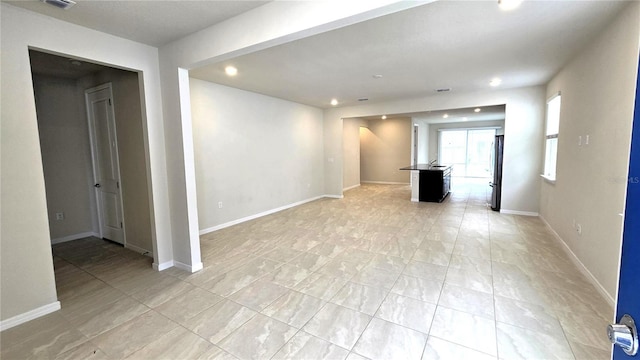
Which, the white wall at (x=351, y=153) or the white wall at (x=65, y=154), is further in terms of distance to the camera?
the white wall at (x=351, y=153)

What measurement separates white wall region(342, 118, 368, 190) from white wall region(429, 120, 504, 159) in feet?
16.1

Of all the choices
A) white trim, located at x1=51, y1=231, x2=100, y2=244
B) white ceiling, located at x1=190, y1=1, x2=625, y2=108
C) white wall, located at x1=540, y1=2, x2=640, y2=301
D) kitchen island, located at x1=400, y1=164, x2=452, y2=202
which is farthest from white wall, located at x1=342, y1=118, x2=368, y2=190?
white trim, located at x1=51, y1=231, x2=100, y2=244

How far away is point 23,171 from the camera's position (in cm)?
234

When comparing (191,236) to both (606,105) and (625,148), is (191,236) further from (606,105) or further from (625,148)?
(606,105)

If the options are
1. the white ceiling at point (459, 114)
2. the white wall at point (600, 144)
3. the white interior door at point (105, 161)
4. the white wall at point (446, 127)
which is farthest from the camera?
the white wall at point (446, 127)

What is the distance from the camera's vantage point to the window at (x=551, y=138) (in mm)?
4650

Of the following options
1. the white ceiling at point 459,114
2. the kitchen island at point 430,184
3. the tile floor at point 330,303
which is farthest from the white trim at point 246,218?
the white ceiling at point 459,114

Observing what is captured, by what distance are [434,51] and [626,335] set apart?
3.42m

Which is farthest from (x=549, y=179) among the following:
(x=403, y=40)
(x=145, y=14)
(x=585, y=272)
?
(x=145, y=14)

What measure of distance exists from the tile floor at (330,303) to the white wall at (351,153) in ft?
16.2

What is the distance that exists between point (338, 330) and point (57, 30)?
11.8 feet

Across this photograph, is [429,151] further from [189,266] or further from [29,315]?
[29,315]

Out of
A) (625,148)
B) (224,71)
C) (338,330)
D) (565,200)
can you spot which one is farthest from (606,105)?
(224,71)

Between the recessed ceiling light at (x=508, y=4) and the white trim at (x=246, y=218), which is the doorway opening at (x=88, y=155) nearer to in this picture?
the white trim at (x=246, y=218)
